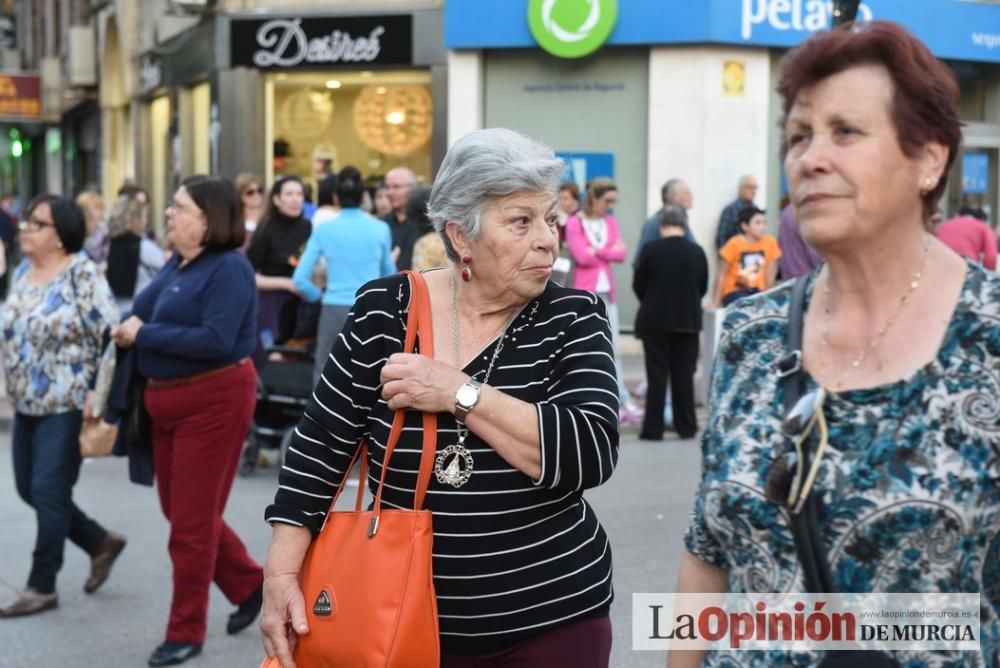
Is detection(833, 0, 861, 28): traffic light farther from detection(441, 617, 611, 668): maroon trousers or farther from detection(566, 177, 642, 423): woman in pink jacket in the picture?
detection(441, 617, 611, 668): maroon trousers

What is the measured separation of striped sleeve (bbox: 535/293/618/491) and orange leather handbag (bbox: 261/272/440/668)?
26cm

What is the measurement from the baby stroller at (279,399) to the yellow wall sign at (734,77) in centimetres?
919

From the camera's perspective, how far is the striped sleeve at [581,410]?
3273mm

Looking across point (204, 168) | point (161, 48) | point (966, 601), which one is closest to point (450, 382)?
point (966, 601)

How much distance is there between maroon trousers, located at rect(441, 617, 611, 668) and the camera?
131 inches

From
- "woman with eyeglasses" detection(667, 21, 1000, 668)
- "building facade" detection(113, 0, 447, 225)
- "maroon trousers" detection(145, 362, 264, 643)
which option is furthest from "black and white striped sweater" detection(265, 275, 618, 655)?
"building facade" detection(113, 0, 447, 225)

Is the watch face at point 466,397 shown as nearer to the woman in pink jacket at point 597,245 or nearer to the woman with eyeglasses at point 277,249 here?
the woman with eyeglasses at point 277,249

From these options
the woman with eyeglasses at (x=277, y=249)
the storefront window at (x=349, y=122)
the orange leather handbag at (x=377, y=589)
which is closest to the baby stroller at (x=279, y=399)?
the woman with eyeglasses at (x=277, y=249)

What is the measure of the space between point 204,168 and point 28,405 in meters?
17.5

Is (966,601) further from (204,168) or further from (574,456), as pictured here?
(204,168)

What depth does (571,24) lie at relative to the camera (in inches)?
728

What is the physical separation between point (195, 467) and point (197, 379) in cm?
36

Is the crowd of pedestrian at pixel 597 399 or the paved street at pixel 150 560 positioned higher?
the crowd of pedestrian at pixel 597 399

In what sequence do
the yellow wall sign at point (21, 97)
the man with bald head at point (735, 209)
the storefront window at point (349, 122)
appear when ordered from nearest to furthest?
the man with bald head at point (735, 209), the storefront window at point (349, 122), the yellow wall sign at point (21, 97)
